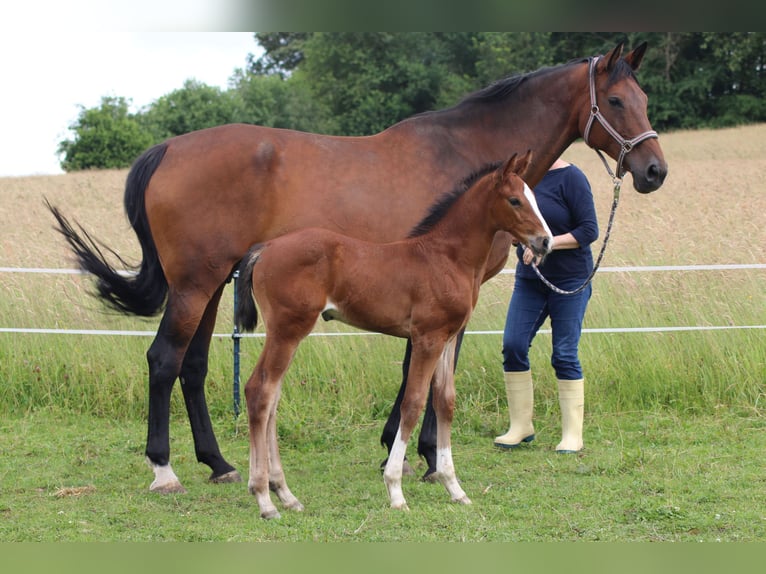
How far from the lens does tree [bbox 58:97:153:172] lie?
31016mm

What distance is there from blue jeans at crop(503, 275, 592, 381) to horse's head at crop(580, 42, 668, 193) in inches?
43.5

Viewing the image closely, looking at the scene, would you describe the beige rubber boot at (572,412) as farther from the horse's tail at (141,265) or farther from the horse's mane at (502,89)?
the horse's tail at (141,265)

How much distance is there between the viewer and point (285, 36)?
176 feet

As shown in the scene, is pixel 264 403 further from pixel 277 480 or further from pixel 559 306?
pixel 559 306

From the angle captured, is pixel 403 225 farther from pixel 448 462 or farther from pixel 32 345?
pixel 32 345

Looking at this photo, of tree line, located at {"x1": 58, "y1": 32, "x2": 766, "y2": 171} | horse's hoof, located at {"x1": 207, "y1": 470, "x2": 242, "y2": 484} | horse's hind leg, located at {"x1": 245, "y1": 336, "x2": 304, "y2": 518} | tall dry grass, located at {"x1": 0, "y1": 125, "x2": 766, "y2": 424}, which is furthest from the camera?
tree line, located at {"x1": 58, "y1": 32, "x2": 766, "y2": 171}

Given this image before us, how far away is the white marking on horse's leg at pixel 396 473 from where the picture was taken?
4.43 metres

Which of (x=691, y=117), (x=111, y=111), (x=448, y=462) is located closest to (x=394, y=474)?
(x=448, y=462)

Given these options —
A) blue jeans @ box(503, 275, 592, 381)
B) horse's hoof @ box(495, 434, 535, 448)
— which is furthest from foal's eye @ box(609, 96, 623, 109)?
horse's hoof @ box(495, 434, 535, 448)

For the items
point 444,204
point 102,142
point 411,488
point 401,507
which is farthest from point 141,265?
point 102,142

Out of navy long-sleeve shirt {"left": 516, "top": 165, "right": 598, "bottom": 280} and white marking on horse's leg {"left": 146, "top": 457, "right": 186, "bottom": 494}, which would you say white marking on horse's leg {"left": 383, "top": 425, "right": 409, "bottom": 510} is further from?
navy long-sleeve shirt {"left": 516, "top": 165, "right": 598, "bottom": 280}

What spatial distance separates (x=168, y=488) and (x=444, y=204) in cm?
237

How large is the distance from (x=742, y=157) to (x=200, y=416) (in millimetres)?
20021

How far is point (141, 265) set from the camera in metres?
5.56
